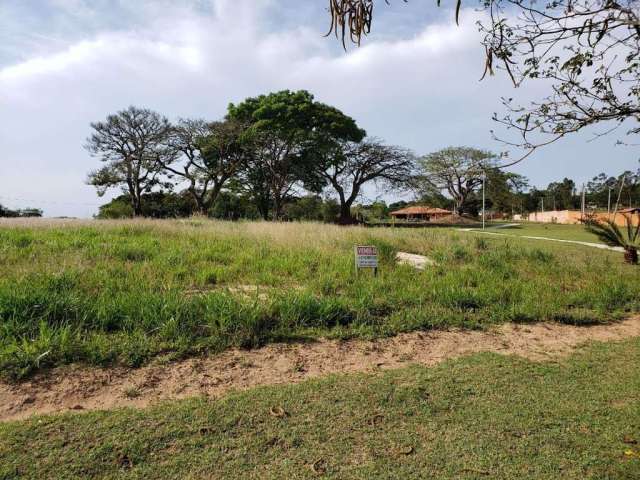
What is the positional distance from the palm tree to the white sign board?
25.3 ft

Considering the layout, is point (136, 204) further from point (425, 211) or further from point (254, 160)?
point (425, 211)

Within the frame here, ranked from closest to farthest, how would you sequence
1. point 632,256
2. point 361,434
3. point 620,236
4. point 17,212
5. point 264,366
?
point 361,434
point 264,366
point 632,256
point 620,236
point 17,212

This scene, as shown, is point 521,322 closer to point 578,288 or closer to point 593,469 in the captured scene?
point 578,288

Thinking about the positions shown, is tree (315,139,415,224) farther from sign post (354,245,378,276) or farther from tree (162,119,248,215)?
sign post (354,245,378,276)

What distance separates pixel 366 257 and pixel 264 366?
3022 millimetres

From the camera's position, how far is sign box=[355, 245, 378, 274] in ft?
19.0

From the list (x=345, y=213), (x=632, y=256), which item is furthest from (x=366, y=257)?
(x=345, y=213)

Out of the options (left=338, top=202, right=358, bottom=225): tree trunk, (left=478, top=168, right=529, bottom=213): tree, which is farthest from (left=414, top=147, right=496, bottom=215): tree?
(left=338, top=202, right=358, bottom=225): tree trunk

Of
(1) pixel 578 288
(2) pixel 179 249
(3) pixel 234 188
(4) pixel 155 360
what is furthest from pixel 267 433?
(3) pixel 234 188

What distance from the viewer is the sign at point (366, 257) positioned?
5789 mm

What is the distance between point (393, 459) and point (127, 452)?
1368mm

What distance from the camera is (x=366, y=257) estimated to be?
585 cm

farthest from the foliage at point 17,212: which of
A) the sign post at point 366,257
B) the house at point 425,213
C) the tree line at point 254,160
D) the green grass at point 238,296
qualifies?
the house at point 425,213

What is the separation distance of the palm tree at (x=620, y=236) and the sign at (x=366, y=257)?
7716 millimetres
